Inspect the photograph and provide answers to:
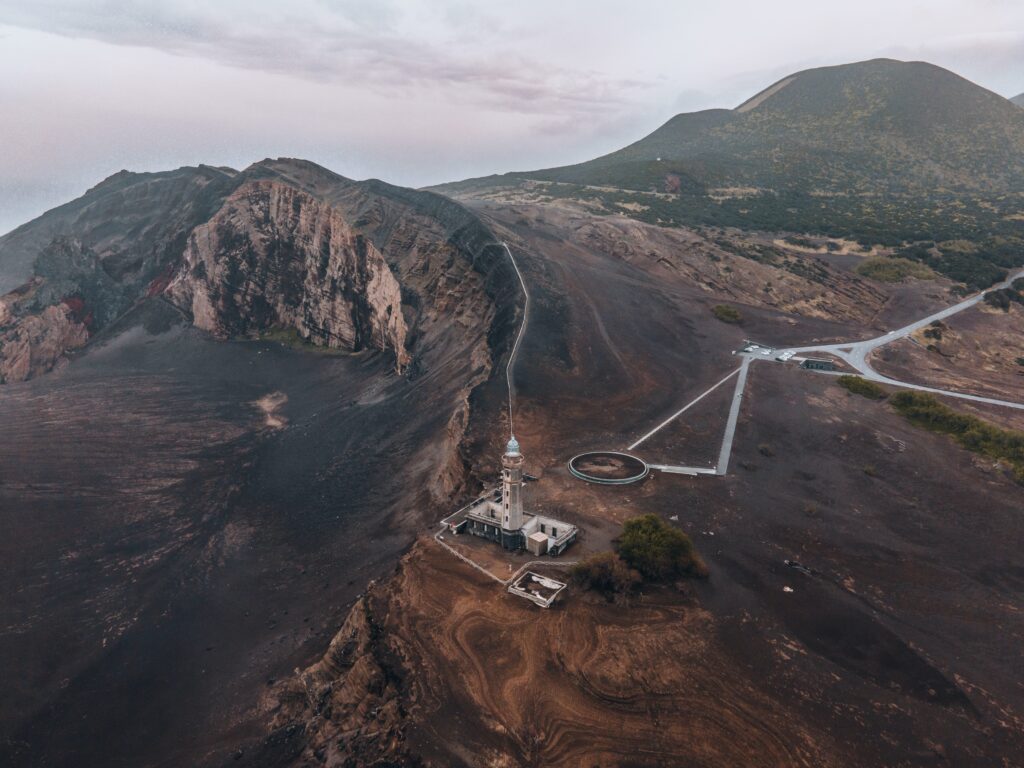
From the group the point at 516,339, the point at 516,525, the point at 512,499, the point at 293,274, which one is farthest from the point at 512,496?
the point at 293,274

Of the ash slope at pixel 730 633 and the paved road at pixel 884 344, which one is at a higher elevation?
the paved road at pixel 884 344

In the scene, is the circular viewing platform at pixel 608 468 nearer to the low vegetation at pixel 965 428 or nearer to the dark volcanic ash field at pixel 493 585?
the dark volcanic ash field at pixel 493 585

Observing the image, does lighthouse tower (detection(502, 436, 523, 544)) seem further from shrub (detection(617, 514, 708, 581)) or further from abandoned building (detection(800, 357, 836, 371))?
abandoned building (detection(800, 357, 836, 371))

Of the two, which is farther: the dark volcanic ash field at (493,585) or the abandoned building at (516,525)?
the abandoned building at (516,525)

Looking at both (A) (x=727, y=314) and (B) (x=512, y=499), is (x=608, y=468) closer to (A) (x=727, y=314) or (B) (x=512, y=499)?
(B) (x=512, y=499)

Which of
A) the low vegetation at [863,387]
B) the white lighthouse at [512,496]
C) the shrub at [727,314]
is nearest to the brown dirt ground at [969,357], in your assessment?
the low vegetation at [863,387]

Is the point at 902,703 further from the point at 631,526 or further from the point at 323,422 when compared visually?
the point at 323,422
